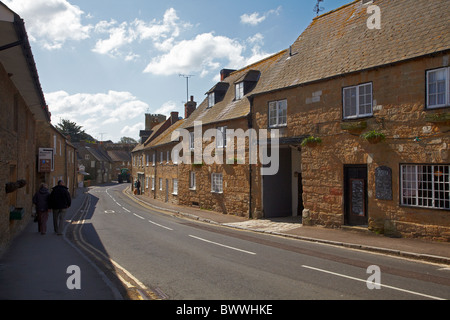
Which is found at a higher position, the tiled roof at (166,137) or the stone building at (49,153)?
the tiled roof at (166,137)

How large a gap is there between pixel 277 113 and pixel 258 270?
35.1ft

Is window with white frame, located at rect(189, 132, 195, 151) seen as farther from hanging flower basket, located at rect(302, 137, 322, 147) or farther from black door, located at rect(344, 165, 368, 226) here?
black door, located at rect(344, 165, 368, 226)

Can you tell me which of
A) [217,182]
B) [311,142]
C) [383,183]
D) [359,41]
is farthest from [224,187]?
[359,41]

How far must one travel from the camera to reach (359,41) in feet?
50.1

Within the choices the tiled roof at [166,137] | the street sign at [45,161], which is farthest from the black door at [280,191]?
the tiled roof at [166,137]

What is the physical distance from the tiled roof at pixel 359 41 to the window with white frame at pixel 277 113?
2.61 feet

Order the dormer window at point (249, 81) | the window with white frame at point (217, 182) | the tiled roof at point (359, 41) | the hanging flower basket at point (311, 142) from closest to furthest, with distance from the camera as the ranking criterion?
the tiled roof at point (359, 41) → the hanging flower basket at point (311, 142) → the dormer window at point (249, 81) → the window with white frame at point (217, 182)

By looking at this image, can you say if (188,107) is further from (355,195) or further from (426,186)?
(426,186)

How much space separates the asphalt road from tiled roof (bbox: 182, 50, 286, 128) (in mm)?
9675

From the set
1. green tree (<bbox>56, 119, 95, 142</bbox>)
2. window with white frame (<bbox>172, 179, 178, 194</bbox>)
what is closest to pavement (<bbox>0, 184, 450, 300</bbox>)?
window with white frame (<bbox>172, 179, 178, 194</bbox>)

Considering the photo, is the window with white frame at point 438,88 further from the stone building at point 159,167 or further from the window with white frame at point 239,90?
the stone building at point 159,167

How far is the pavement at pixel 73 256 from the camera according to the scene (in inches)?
261

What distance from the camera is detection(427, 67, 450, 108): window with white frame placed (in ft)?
38.0
